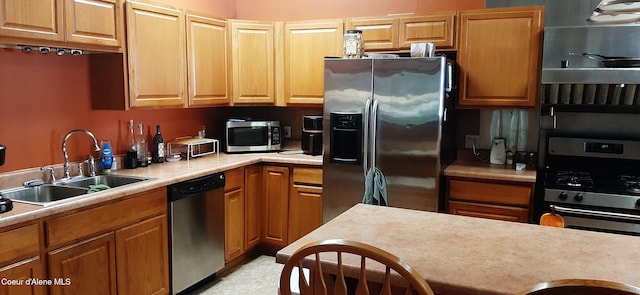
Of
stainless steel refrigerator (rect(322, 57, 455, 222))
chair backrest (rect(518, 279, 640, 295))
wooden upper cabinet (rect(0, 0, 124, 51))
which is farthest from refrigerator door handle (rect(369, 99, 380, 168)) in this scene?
chair backrest (rect(518, 279, 640, 295))

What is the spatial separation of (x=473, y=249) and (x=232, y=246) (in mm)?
2424

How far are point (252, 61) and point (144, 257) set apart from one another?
192 cm

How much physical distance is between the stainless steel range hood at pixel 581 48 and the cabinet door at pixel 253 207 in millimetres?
2219

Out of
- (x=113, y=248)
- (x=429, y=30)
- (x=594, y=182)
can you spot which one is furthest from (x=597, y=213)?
(x=113, y=248)

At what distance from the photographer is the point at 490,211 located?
11.1 feet

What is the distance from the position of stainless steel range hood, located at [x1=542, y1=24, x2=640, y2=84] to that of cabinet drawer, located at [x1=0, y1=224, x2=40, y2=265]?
3.11 metres

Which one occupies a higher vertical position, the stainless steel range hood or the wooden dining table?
the stainless steel range hood

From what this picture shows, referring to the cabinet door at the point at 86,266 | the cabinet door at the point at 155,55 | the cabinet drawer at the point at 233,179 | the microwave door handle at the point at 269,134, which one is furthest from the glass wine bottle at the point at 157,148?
the cabinet door at the point at 86,266

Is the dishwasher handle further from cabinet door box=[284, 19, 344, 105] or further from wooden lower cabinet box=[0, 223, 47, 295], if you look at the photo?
cabinet door box=[284, 19, 344, 105]

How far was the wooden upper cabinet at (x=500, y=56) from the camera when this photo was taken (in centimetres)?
341

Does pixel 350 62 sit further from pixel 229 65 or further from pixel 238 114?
pixel 238 114

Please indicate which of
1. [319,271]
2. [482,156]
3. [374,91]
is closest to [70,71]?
[374,91]

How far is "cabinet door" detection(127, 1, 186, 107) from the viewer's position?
3.13 metres

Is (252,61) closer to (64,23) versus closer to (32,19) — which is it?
(64,23)
